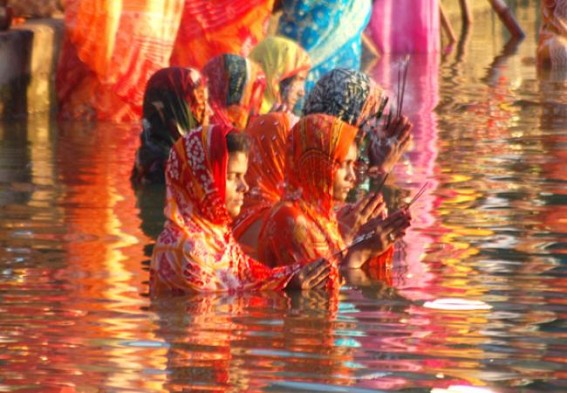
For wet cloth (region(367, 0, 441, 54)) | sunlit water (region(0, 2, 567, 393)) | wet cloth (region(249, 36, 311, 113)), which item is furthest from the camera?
wet cloth (region(367, 0, 441, 54))

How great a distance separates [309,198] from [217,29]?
20.5ft

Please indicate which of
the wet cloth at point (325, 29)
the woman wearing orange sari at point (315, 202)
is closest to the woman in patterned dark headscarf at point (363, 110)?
the woman wearing orange sari at point (315, 202)

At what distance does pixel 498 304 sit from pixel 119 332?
54.8 inches

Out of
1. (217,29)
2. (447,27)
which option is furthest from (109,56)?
(447,27)

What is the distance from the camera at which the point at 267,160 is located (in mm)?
8211

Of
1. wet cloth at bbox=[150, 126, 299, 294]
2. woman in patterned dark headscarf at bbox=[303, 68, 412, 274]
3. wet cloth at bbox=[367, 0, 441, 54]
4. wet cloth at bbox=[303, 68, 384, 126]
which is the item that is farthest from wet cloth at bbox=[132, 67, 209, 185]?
wet cloth at bbox=[367, 0, 441, 54]

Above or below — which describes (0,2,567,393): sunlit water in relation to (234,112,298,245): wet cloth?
below

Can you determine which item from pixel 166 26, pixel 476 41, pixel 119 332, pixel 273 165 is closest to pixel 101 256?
pixel 273 165

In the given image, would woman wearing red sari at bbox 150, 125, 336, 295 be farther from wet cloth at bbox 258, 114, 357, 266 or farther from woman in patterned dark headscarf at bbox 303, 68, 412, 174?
woman in patterned dark headscarf at bbox 303, 68, 412, 174

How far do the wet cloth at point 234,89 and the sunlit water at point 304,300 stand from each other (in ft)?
2.16

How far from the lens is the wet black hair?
6438mm

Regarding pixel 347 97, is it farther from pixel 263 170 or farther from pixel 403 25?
pixel 403 25

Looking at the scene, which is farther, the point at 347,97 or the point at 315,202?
the point at 347,97

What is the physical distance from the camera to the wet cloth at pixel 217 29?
13.1m
